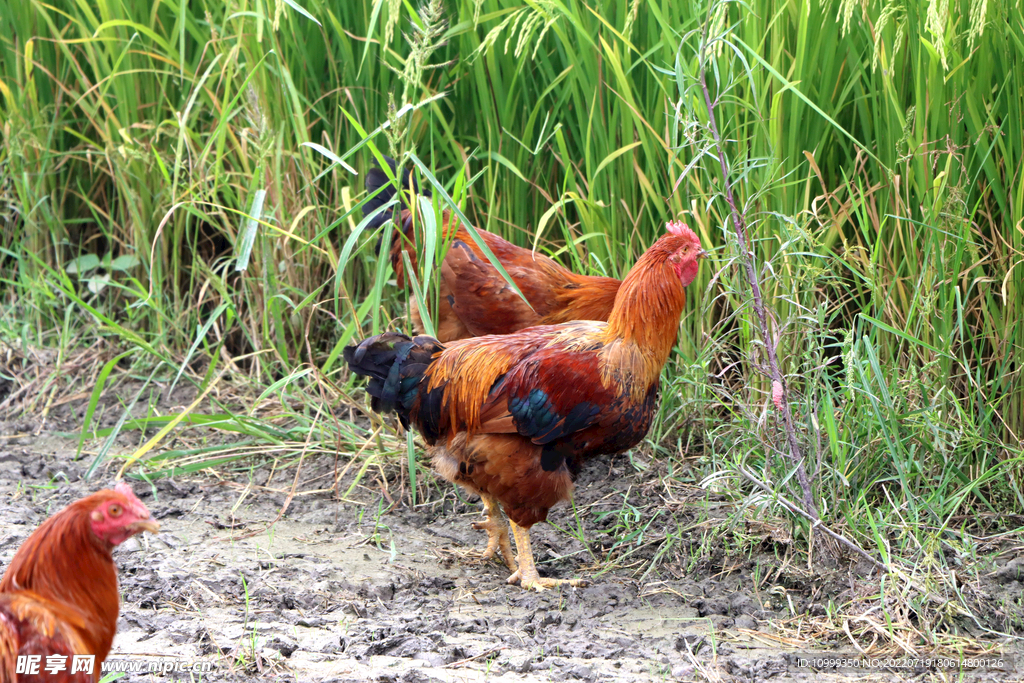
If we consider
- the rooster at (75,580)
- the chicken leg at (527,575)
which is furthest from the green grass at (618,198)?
the rooster at (75,580)

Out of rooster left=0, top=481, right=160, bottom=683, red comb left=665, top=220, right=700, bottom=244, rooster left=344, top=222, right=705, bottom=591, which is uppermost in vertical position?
red comb left=665, top=220, right=700, bottom=244

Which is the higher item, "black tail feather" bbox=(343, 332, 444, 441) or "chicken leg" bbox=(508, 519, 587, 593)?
"black tail feather" bbox=(343, 332, 444, 441)

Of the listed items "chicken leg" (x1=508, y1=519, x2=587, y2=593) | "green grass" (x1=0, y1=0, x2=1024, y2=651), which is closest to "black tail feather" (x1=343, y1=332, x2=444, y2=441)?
"green grass" (x1=0, y1=0, x2=1024, y2=651)

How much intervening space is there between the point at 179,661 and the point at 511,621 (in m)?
1.02

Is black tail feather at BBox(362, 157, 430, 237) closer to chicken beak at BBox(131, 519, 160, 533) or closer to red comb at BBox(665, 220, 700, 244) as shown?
red comb at BBox(665, 220, 700, 244)

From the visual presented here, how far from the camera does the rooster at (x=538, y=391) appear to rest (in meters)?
3.10

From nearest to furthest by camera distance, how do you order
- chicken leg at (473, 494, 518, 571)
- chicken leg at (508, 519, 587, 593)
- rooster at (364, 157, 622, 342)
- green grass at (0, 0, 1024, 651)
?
1. green grass at (0, 0, 1024, 651)
2. chicken leg at (508, 519, 587, 593)
3. chicken leg at (473, 494, 518, 571)
4. rooster at (364, 157, 622, 342)

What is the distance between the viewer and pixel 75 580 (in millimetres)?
1912

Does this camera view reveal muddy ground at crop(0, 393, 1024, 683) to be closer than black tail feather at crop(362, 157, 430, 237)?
Yes

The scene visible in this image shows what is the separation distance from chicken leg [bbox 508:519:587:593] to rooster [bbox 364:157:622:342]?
3.13 ft

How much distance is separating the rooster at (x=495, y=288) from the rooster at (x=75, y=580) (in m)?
1.90

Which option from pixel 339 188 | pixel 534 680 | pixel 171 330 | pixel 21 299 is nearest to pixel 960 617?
pixel 534 680

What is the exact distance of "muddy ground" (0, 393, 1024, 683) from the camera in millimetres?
2482

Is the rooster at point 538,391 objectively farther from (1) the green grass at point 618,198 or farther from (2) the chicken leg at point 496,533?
(1) the green grass at point 618,198
